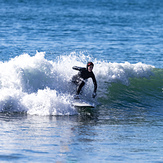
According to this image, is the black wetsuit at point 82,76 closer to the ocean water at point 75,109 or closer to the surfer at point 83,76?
the surfer at point 83,76

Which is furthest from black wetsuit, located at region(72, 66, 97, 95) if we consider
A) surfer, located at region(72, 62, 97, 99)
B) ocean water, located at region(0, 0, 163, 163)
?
ocean water, located at region(0, 0, 163, 163)

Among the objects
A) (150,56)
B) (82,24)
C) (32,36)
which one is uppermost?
(82,24)

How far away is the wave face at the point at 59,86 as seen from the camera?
44.0 feet

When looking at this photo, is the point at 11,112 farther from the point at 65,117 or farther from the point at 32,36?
the point at 32,36

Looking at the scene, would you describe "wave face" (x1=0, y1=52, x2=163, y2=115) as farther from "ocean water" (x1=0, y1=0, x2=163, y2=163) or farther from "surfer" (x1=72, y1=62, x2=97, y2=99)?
"surfer" (x1=72, y1=62, x2=97, y2=99)

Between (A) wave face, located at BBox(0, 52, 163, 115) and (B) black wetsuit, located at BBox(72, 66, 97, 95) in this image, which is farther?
(B) black wetsuit, located at BBox(72, 66, 97, 95)

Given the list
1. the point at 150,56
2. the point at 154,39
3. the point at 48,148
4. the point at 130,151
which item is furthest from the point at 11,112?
the point at 154,39

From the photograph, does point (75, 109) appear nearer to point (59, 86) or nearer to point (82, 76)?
point (82, 76)

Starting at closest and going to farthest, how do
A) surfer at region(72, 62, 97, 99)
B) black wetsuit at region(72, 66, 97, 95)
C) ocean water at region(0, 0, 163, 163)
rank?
ocean water at region(0, 0, 163, 163) → surfer at region(72, 62, 97, 99) → black wetsuit at region(72, 66, 97, 95)

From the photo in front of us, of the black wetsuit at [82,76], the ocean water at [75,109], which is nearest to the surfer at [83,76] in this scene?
the black wetsuit at [82,76]

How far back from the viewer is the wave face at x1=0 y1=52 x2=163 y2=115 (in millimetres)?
13398

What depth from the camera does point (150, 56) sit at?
26406 mm

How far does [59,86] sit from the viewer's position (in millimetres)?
15695

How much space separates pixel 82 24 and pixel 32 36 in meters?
12.1
